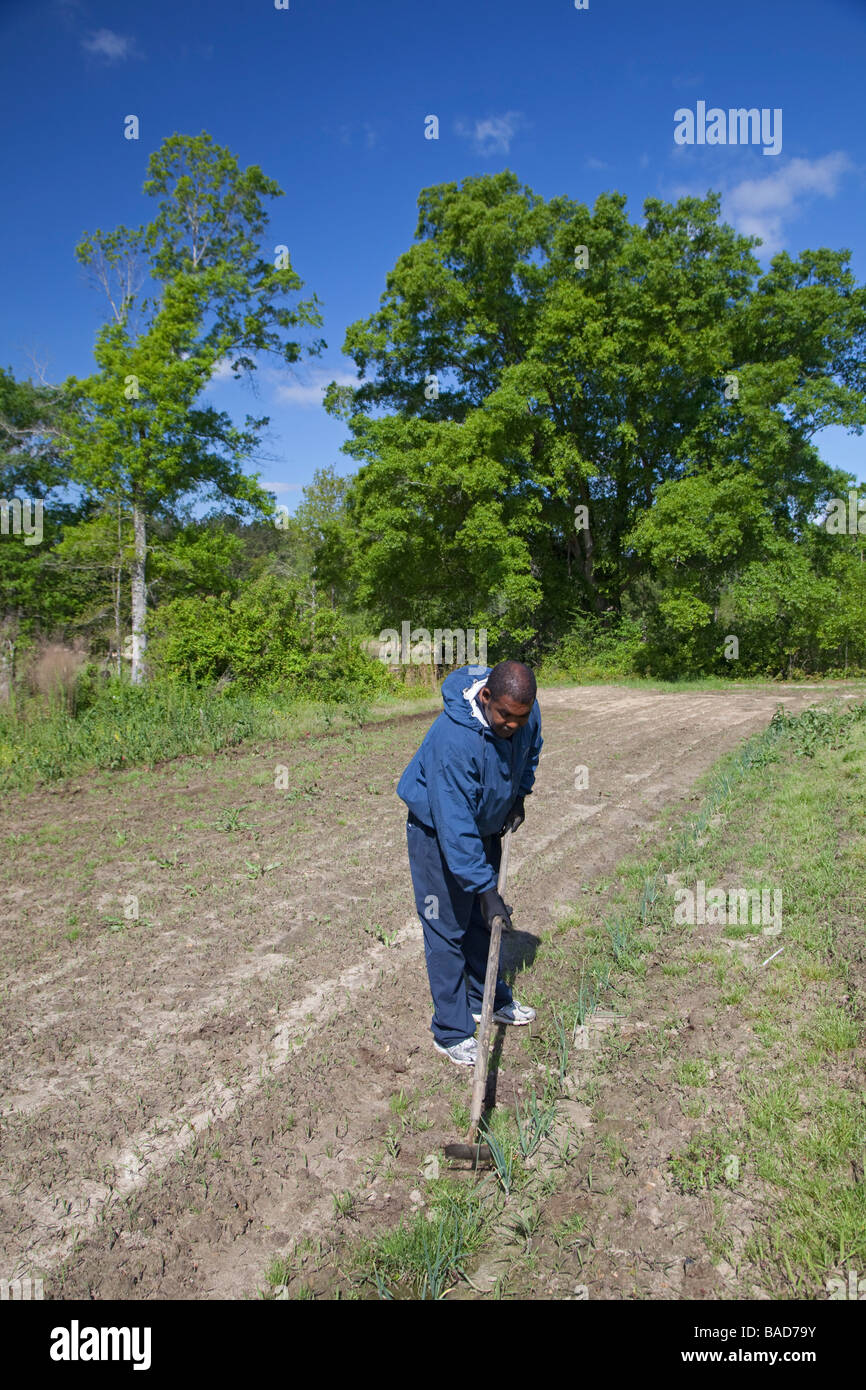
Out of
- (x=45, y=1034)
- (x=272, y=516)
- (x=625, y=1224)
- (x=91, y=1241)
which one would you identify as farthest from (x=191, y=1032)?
(x=272, y=516)

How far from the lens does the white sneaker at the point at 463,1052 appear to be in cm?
353

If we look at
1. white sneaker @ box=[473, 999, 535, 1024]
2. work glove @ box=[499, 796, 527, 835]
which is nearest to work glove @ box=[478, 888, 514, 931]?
work glove @ box=[499, 796, 527, 835]

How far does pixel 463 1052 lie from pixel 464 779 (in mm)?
1364

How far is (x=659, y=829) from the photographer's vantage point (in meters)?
6.93

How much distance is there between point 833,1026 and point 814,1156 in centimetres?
86

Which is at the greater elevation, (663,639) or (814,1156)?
(663,639)

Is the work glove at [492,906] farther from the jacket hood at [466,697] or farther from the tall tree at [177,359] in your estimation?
the tall tree at [177,359]

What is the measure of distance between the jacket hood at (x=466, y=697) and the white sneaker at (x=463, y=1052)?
1542mm

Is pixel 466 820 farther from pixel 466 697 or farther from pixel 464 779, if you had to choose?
pixel 466 697

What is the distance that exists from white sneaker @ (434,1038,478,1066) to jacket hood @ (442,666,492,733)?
60.7 inches

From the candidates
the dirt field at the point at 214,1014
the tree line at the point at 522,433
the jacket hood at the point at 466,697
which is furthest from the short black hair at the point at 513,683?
the tree line at the point at 522,433

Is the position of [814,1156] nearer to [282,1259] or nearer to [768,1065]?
[768,1065]

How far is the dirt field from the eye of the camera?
8.64 feet

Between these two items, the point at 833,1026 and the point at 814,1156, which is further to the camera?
the point at 833,1026
